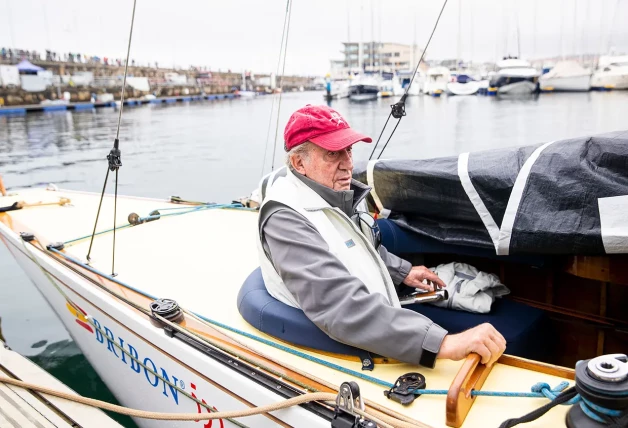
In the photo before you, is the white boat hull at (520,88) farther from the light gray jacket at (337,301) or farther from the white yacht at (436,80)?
the light gray jacket at (337,301)

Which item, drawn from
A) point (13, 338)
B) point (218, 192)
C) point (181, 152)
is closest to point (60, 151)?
point (181, 152)

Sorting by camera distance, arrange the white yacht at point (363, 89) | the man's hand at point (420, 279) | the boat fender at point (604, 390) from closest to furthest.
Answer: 1. the boat fender at point (604, 390)
2. the man's hand at point (420, 279)
3. the white yacht at point (363, 89)

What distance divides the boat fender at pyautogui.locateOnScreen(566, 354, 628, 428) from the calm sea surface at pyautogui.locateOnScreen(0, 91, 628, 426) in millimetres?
3401

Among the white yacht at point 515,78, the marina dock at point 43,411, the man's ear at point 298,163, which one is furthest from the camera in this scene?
the white yacht at point 515,78

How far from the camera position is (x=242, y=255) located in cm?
352

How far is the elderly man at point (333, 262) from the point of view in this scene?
1.73 m

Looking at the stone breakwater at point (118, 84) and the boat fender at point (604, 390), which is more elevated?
the stone breakwater at point (118, 84)

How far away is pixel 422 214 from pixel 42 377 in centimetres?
270

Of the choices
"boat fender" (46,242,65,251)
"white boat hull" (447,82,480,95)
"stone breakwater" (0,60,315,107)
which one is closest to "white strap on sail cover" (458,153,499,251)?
"boat fender" (46,242,65,251)

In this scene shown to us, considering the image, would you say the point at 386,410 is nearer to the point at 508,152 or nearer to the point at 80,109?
the point at 508,152

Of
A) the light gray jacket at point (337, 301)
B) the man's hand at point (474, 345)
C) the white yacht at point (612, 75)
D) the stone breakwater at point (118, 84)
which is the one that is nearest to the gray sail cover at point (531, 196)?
the man's hand at point (474, 345)

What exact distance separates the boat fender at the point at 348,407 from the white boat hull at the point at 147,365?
0.08 meters

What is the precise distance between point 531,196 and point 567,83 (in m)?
55.4

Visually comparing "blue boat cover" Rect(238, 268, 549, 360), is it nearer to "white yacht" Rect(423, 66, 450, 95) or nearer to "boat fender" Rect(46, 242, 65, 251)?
"boat fender" Rect(46, 242, 65, 251)
